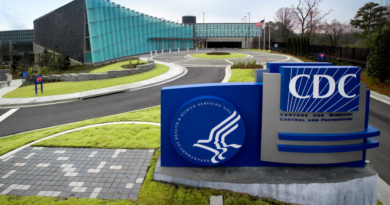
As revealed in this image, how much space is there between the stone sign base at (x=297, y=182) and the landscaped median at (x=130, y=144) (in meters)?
0.17

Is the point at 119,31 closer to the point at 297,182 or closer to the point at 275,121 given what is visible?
the point at 275,121

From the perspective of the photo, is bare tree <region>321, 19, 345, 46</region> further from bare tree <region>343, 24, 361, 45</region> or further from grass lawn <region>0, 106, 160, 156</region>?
grass lawn <region>0, 106, 160, 156</region>

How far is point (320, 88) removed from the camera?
5.95m

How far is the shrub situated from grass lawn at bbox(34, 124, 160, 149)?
56.5ft

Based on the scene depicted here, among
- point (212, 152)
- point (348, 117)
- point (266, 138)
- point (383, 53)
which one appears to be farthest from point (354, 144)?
point (383, 53)

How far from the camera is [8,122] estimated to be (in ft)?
44.4

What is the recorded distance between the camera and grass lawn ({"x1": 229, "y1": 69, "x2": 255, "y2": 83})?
20.3 meters

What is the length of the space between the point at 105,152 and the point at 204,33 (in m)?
73.6

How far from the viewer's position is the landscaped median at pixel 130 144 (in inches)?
228

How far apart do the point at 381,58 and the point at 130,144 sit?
1889cm

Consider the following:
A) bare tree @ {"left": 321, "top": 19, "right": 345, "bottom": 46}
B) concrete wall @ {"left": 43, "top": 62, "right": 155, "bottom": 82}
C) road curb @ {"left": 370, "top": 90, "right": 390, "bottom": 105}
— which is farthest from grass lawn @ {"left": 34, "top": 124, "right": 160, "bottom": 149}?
bare tree @ {"left": 321, "top": 19, "right": 345, "bottom": 46}

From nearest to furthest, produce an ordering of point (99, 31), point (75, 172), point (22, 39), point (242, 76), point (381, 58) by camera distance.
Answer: point (75, 172) < point (381, 58) < point (242, 76) < point (99, 31) < point (22, 39)

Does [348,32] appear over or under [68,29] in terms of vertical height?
over

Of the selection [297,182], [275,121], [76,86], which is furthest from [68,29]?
[297,182]
